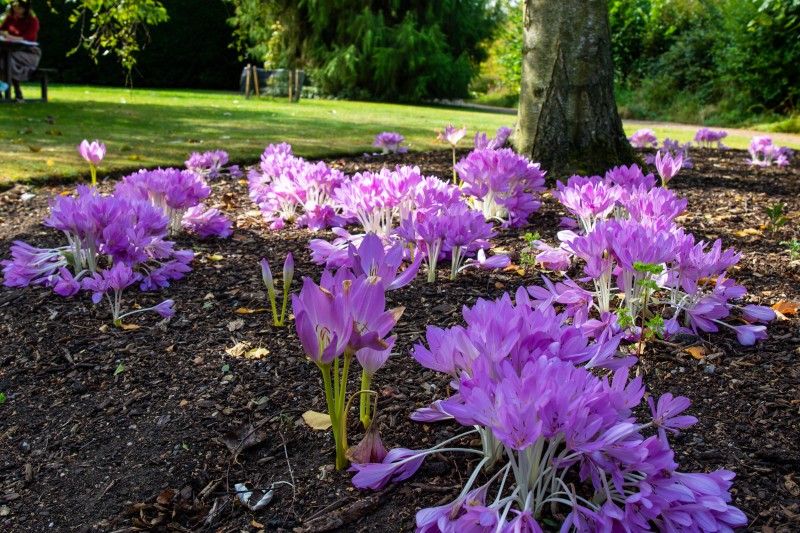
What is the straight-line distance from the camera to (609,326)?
1939mm

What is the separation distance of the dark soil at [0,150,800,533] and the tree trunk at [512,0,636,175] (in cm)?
170

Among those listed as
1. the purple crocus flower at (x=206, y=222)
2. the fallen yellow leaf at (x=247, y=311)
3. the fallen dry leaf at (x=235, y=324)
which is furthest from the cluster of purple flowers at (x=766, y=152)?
the fallen dry leaf at (x=235, y=324)

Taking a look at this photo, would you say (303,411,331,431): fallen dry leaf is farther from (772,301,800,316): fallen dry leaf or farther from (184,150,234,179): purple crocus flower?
(184,150,234,179): purple crocus flower

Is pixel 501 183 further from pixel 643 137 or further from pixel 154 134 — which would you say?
pixel 154 134

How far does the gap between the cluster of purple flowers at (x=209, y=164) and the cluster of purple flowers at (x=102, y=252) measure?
1.80 m

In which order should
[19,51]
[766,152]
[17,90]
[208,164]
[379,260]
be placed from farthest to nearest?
[17,90] → [19,51] → [766,152] → [208,164] → [379,260]

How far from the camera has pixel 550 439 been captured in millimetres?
1147

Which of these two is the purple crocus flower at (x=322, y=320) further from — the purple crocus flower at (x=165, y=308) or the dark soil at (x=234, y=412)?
the purple crocus flower at (x=165, y=308)

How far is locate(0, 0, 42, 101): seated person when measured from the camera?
1016 centimetres

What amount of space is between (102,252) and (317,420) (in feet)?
4.21

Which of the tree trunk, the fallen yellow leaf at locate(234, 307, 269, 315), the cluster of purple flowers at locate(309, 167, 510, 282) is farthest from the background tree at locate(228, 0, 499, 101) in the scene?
the fallen yellow leaf at locate(234, 307, 269, 315)

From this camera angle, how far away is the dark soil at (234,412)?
4.64ft

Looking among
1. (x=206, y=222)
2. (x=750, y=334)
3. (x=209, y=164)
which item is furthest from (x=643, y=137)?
(x=750, y=334)

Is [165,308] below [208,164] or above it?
below
